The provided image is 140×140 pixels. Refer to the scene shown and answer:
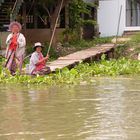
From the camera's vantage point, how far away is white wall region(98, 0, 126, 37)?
110ft

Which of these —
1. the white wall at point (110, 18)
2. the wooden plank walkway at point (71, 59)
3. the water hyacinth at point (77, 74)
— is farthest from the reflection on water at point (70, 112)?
the white wall at point (110, 18)

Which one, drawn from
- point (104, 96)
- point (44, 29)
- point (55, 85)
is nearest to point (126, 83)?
A: point (55, 85)

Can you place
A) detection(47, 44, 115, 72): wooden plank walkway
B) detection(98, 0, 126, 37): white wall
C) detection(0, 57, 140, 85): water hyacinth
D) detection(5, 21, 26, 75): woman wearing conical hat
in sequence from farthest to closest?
detection(98, 0, 126, 37): white wall → detection(47, 44, 115, 72): wooden plank walkway → detection(5, 21, 26, 75): woman wearing conical hat → detection(0, 57, 140, 85): water hyacinth

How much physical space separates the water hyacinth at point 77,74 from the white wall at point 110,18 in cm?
1627

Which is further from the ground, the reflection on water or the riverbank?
the riverbank

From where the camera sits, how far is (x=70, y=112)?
889 cm

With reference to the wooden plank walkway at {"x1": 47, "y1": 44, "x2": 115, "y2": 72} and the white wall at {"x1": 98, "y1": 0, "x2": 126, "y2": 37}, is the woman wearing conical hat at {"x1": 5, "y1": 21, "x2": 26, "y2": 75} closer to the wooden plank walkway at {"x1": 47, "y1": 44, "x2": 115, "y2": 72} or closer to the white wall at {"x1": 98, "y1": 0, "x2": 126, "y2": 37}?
the wooden plank walkway at {"x1": 47, "y1": 44, "x2": 115, "y2": 72}

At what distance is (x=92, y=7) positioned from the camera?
108 feet

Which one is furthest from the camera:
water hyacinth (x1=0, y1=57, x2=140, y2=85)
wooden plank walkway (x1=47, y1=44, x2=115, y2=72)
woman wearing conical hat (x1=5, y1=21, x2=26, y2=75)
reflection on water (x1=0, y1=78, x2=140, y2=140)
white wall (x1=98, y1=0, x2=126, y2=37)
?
white wall (x1=98, y1=0, x2=126, y2=37)

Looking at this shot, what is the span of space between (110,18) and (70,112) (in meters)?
25.4

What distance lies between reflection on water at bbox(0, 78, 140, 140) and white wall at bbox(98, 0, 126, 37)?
21.1 metres

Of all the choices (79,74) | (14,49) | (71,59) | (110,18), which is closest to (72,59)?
(71,59)

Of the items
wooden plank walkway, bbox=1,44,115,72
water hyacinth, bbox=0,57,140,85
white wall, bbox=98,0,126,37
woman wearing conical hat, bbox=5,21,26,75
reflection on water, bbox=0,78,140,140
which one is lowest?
reflection on water, bbox=0,78,140,140

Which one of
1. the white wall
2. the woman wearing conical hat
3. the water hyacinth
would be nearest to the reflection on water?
the water hyacinth
